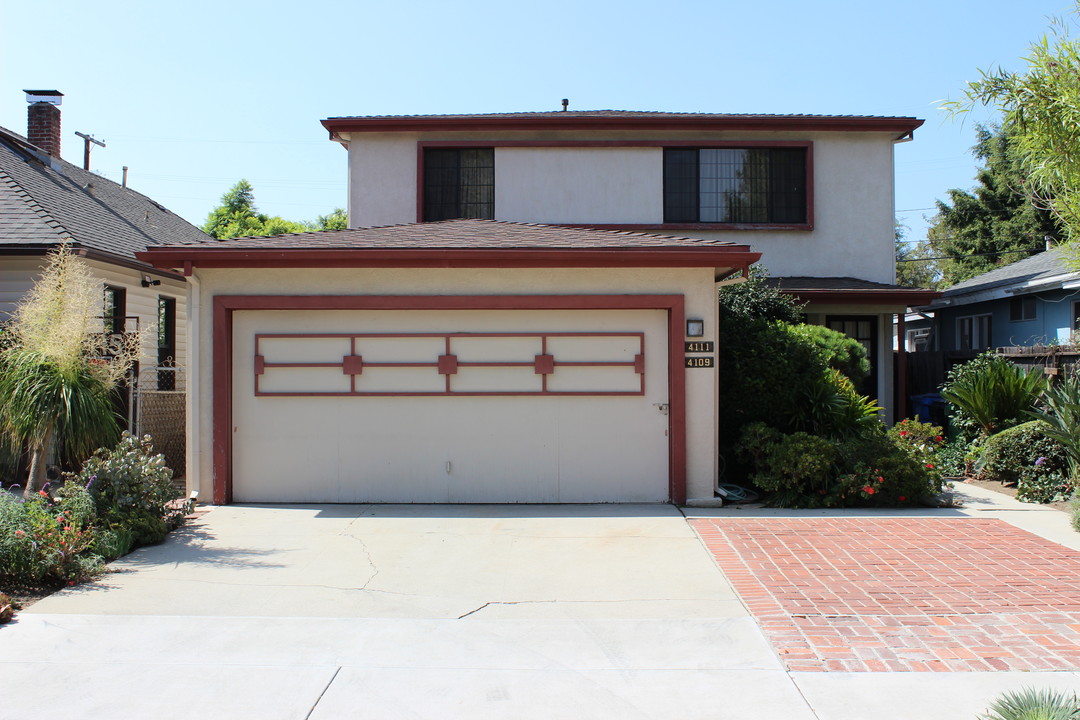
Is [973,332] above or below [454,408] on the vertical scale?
above

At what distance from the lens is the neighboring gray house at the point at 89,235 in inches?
491

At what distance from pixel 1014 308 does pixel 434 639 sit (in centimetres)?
1786

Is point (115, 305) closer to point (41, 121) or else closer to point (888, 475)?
point (41, 121)

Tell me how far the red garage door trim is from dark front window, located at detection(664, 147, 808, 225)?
602 cm

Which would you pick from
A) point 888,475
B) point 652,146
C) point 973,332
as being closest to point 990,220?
point 973,332

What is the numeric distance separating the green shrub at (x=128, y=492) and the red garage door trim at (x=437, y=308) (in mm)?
1573

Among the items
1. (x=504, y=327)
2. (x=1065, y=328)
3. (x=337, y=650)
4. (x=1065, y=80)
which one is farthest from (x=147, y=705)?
(x=1065, y=328)

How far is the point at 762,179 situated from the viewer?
51.4 ft

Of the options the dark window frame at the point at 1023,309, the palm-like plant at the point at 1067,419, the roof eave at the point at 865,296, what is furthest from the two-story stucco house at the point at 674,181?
the palm-like plant at the point at 1067,419

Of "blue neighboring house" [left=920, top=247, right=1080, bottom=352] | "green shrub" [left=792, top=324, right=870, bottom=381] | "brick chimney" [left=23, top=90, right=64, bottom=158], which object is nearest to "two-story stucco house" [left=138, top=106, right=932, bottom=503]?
"green shrub" [left=792, top=324, right=870, bottom=381]

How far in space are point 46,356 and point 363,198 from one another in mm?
8361

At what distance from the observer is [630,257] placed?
9766 millimetres

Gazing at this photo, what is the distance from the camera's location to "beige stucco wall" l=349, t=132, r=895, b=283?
15484 millimetres

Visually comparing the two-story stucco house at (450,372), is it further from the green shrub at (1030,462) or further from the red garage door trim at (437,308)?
the green shrub at (1030,462)
